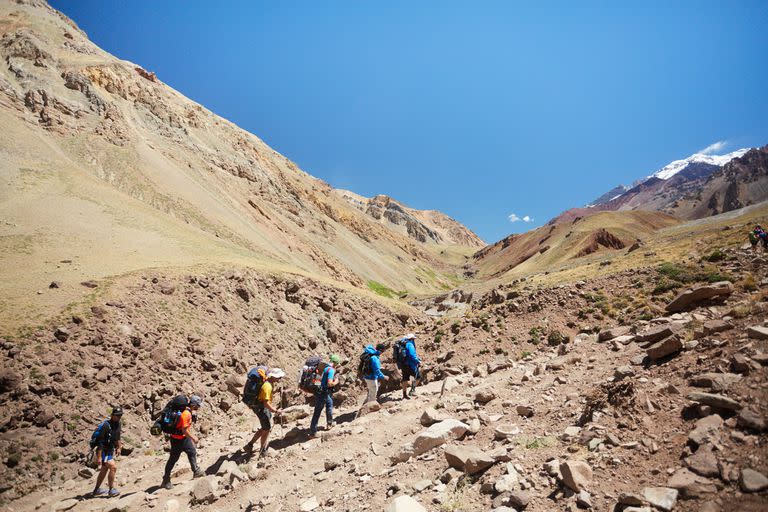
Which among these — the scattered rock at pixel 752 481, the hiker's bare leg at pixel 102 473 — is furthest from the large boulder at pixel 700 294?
the hiker's bare leg at pixel 102 473

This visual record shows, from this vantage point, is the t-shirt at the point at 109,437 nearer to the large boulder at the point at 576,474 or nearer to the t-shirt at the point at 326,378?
the t-shirt at the point at 326,378

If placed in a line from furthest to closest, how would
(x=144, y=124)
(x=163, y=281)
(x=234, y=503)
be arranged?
(x=144, y=124)
(x=163, y=281)
(x=234, y=503)

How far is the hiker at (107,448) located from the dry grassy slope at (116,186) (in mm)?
7377

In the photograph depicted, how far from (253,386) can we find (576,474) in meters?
7.42

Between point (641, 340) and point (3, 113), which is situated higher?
point (3, 113)

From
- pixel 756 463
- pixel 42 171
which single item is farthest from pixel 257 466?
pixel 42 171

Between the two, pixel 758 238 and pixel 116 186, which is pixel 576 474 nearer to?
pixel 758 238

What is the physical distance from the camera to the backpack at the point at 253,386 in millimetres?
9227

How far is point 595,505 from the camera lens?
13.7 ft

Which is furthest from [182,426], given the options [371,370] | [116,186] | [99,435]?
[116,186]

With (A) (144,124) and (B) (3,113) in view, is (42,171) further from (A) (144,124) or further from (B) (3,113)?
(A) (144,124)

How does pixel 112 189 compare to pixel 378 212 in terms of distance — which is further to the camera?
pixel 378 212

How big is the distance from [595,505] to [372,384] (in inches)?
295

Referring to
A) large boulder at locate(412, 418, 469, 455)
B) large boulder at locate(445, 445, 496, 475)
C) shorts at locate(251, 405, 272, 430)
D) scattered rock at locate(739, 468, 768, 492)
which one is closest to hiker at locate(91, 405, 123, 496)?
shorts at locate(251, 405, 272, 430)
